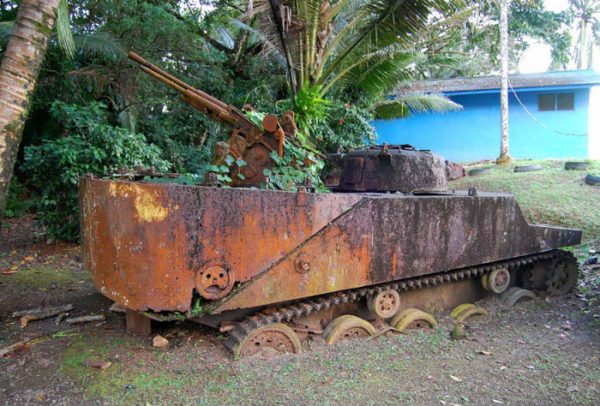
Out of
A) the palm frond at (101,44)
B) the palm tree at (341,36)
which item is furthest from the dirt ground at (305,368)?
the palm frond at (101,44)

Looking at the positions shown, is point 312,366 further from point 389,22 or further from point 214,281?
point 389,22

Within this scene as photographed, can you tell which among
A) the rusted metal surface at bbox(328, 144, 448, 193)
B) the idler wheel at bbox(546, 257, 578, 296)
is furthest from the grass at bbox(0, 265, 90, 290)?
the idler wheel at bbox(546, 257, 578, 296)

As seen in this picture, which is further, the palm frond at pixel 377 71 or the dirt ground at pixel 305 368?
the palm frond at pixel 377 71

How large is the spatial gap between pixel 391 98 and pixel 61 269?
1293 cm

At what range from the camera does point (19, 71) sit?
459 centimetres

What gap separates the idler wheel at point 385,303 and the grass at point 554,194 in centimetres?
571

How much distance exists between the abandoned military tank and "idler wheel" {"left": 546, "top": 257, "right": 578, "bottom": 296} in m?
1.02

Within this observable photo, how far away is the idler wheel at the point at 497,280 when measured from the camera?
6.21 metres

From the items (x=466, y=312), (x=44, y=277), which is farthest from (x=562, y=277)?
(x=44, y=277)

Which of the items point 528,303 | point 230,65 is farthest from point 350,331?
point 230,65

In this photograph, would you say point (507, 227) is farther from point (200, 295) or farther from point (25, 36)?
point (25, 36)

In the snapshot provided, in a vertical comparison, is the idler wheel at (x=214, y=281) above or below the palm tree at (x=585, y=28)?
below

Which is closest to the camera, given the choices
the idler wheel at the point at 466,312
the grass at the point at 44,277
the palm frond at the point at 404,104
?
the idler wheel at the point at 466,312

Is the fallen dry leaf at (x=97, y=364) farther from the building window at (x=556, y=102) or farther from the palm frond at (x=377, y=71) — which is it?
the building window at (x=556, y=102)
